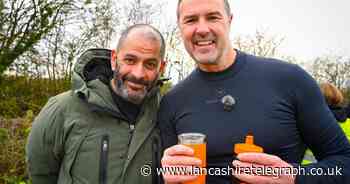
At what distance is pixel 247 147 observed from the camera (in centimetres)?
162

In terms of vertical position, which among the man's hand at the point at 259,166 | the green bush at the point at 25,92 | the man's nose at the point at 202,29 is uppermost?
the man's nose at the point at 202,29

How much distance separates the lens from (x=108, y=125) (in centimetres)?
217

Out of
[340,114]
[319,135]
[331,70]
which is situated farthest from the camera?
[331,70]

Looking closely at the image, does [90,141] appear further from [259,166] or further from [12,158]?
[12,158]

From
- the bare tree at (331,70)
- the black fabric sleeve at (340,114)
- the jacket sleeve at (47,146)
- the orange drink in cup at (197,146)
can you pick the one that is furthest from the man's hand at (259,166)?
the bare tree at (331,70)

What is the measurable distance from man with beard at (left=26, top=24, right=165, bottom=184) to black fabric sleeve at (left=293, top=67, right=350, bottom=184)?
891 mm

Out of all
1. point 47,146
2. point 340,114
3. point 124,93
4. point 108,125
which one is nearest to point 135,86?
point 124,93

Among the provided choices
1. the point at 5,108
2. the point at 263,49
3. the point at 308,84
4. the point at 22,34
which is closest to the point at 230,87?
the point at 308,84

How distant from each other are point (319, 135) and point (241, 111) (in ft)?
1.42

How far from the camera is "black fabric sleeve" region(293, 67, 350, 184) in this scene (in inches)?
71.5

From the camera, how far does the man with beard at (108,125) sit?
83.0 inches

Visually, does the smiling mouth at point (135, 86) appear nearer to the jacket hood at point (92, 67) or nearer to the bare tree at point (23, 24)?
the jacket hood at point (92, 67)

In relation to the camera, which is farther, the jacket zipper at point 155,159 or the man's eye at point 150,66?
the man's eye at point 150,66

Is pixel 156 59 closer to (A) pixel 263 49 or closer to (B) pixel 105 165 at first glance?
(B) pixel 105 165
